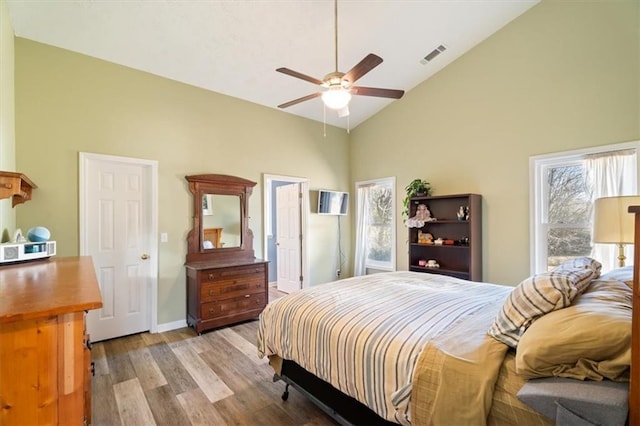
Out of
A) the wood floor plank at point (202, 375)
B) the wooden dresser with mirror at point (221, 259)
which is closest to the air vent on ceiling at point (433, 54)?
the wooden dresser with mirror at point (221, 259)

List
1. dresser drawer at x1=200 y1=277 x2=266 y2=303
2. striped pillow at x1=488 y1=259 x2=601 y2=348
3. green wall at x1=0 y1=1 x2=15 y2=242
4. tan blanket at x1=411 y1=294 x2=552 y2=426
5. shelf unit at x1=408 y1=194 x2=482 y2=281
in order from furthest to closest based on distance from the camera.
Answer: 1. shelf unit at x1=408 y1=194 x2=482 y2=281
2. dresser drawer at x1=200 y1=277 x2=266 y2=303
3. green wall at x1=0 y1=1 x2=15 y2=242
4. striped pillow at x1=488 y1=259 x2=601 y2=348
5. tan blanket at x1=411 y1=294 x2=552 y2=426

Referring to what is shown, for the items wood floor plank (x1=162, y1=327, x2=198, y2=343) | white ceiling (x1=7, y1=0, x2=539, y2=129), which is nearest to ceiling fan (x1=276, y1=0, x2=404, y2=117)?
white ceiling (x1=7, y1=0, x2=539, y2=129)

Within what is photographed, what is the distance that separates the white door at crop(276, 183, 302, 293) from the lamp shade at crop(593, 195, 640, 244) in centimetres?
378

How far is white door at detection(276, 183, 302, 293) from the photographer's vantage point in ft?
16.8

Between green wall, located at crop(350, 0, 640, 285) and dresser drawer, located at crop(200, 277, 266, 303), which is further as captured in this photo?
dresser drawer, located at crop(200, 277, 266, 303)

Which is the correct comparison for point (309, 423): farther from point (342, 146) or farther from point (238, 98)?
point (342, 146)

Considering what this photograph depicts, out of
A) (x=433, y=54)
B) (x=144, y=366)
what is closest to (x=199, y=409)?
(x=144, y=366)

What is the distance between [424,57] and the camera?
3.84 m

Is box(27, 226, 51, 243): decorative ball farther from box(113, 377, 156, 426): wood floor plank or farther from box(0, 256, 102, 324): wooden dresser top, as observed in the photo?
box(113, 377, 156, 426): wood floor plank

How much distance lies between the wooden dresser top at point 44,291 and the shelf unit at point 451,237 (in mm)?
3739

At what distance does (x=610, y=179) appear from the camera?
2.94 meters

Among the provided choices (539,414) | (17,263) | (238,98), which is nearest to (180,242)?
(17,263)

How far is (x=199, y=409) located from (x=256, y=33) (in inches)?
136

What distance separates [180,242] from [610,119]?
4926 mm
